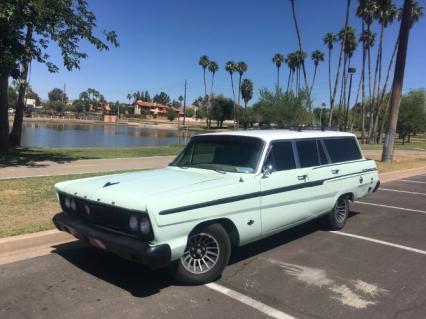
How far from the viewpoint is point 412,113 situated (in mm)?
51938

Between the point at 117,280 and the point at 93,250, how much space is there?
46.0 inches

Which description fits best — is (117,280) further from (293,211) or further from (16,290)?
(293,211)

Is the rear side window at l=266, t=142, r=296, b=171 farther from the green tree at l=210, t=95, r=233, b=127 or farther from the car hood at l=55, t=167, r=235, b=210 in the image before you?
the green tree at l=210, t=95, r=233, b=127

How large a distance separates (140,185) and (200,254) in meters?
1.00

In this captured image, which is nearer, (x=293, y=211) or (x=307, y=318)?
(x=307, y=318)

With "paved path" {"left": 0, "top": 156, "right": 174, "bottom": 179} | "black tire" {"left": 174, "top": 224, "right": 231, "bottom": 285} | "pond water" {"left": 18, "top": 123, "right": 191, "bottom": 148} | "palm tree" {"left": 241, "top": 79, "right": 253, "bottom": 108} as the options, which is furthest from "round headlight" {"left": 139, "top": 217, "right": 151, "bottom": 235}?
"palm tree" {"left": 241, "top": 79, "right": 253, "bottom": 108}

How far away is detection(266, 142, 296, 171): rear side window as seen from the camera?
589 centimetres

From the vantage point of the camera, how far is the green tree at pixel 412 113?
51.8 metres

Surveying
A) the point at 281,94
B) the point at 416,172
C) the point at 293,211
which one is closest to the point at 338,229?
the point at 293,211

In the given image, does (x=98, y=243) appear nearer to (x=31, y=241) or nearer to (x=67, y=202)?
(x=67, y=202)

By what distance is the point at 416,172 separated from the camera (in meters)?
Result: 18.4

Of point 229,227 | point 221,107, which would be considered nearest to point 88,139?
point 229,227

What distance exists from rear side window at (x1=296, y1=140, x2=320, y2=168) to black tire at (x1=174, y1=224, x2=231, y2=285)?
2.00 meters

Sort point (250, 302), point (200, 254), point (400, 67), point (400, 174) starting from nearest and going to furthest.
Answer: point (250, 302) < point (200, 254) < point (400, 174) < point (400, 67)
